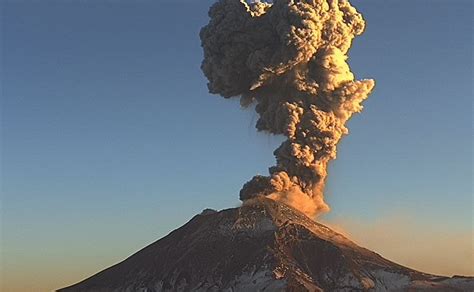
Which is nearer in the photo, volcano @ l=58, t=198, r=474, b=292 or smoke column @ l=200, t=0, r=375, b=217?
smoke column @ l=200, t=0, r=375, b=217

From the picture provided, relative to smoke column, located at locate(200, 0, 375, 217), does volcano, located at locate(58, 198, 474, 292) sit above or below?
below

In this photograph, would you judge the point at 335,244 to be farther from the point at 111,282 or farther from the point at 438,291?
the point at 111,282

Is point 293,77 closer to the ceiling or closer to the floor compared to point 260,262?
closer to the ceiling

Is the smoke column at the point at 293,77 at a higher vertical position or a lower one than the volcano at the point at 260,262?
higher

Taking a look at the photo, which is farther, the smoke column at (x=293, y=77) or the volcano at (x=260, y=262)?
the volcano at (x=260, y=262)

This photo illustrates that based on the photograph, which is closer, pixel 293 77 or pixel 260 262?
pixel 293 77
